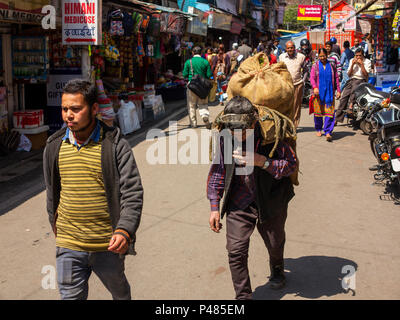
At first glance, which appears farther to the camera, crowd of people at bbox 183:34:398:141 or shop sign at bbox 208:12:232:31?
shop sign at bbox 208:12:232:31

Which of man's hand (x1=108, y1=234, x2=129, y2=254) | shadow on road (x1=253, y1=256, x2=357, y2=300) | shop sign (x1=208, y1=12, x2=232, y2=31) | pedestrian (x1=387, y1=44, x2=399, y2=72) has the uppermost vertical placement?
shop sign (x1=208, y1=12, x2=232, y2=31)

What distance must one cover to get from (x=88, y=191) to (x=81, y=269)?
0.49m

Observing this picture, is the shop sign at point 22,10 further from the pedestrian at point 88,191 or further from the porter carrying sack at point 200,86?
the pedestrian at point 88,191

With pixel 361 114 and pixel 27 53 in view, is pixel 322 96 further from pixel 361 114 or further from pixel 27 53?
pixel 27 53

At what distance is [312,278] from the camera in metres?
4.72

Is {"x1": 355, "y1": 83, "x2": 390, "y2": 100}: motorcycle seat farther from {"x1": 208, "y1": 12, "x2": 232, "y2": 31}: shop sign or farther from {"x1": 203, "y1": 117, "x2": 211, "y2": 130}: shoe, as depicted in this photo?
{"x1": 208, "y1": 12, "x2": 232, "y2": 31}: shop sign

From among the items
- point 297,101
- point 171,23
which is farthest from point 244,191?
point 171,23

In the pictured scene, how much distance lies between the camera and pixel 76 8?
375 inches

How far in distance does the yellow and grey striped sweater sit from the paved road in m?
1.31

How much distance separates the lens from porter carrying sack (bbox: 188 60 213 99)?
12.2 meters

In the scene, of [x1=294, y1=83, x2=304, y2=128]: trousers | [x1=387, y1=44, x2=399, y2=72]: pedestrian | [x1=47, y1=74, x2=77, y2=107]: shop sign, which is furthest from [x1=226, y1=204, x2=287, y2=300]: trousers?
[x1=387, y1=44, x2=399, y2=72]: pedestrian

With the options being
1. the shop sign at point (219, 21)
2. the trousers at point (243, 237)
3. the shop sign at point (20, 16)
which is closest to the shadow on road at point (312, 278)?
the trousers at point (243, 237)

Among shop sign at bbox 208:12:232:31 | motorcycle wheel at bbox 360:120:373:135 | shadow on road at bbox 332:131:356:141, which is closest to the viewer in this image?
shadow on road at bbox 332:131:356:141

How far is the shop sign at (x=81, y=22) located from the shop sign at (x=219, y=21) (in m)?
16.4
